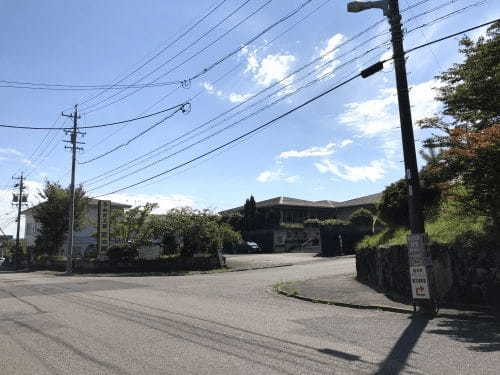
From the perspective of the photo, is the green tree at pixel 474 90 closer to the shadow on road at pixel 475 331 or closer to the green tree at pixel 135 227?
the shadow on road at pixel 475 331

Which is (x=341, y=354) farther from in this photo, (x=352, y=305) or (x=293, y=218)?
(x=293, y=218)

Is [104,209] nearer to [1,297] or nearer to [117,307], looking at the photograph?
[1,297]

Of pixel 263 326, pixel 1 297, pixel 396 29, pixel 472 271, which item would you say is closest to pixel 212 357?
pixel 263 326

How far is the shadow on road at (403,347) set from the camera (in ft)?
19.7

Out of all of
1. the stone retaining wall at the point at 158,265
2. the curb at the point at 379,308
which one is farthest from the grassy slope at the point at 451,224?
the stone retaining wall at the point at 158,265

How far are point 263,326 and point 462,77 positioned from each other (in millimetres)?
9072

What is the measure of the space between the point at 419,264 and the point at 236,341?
18.0ft

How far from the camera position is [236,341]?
773 centimetres

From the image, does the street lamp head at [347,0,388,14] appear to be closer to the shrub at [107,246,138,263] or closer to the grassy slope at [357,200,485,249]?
the grassy slope at [357,200,485,249]

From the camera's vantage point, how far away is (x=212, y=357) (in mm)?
6664

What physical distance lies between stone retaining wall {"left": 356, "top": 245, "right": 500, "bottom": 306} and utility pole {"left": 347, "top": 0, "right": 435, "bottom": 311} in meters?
1.08

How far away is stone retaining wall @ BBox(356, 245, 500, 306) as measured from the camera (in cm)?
1069

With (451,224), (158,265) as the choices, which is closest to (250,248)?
(158,265)

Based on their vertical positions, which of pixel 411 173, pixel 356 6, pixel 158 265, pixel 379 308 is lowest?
pixel 379 308
